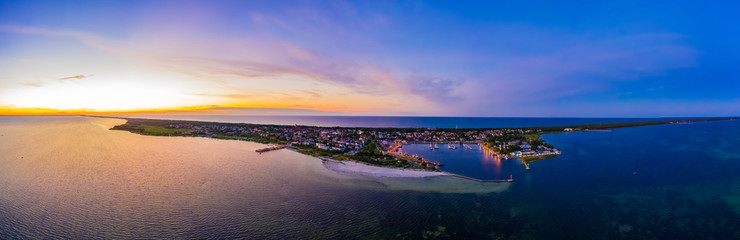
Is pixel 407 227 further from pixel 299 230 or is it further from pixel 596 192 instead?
pixel 596 192

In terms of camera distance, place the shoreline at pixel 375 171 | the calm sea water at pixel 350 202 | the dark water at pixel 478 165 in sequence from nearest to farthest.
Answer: the calm sea water at pixel 350 202
the shoreline at pixel 375 171
the dark water at pixel 478 165

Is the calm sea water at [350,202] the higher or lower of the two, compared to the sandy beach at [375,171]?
lower

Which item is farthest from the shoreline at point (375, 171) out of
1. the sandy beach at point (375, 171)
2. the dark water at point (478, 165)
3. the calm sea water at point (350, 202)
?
the dark water at point (478, 165)

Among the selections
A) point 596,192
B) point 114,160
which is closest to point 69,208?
point 114,160

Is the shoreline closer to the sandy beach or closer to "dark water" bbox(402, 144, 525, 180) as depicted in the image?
the sandy beach

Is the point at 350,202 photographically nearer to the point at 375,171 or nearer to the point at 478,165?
the point at 375,171

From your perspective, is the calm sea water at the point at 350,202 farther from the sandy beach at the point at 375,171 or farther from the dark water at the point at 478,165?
the dark water at the point at 478,165

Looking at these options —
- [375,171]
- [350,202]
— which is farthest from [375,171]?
[350,202]
